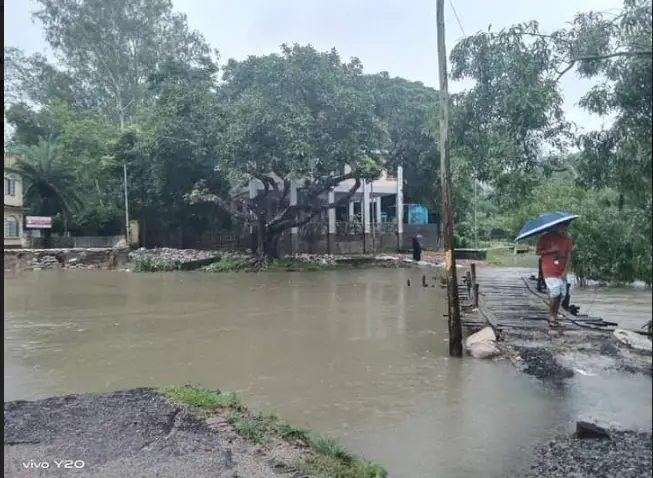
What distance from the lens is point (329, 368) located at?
7645mm

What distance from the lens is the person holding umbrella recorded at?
4.43 metres

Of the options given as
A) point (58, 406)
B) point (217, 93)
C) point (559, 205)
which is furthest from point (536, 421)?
point (217, 93)

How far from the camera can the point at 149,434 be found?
4.48 metres

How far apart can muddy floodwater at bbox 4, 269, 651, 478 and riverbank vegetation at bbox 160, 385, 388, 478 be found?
0.29 metres

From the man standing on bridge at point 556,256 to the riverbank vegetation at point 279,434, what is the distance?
2226mm

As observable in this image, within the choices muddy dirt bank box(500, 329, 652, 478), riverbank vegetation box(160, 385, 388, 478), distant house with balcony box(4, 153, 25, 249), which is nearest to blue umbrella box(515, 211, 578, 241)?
muddy dirt bank box(500, 329, 652, 478)

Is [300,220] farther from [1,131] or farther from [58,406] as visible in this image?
[1,131]

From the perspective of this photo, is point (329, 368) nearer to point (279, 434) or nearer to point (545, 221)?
point (279, 434)

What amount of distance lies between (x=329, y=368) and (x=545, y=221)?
4.00 meters

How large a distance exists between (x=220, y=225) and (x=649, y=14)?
2907 cm

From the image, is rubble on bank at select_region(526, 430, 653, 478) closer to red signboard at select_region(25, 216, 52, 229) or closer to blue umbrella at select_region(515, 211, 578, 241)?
blue umbrella at select_region(515, 211, 578, 241)

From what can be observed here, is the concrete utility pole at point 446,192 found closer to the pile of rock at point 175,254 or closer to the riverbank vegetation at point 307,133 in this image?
the riverbank vegetation at point 307,133

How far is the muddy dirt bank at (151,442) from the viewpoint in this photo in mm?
3871

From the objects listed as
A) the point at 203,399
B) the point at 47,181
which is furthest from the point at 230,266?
the point at 203,399
